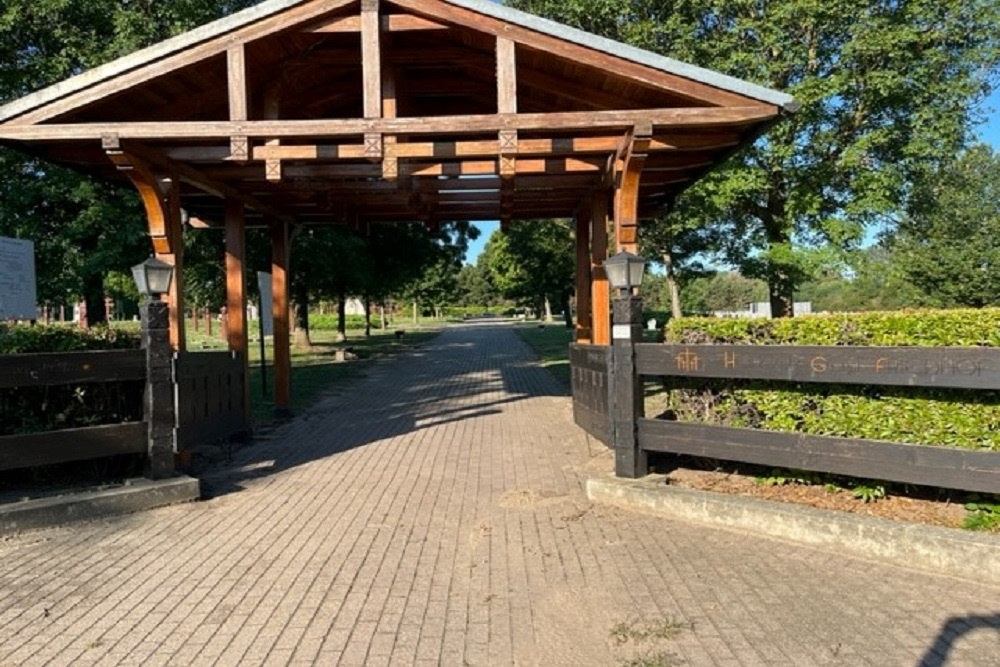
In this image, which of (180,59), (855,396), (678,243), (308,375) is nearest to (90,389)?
(180,59)

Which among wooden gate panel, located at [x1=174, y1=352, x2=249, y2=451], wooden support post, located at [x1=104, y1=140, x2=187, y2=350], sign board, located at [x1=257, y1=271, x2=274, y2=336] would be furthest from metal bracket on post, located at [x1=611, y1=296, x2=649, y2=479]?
sign board, located at [x1=257, y1=271, x2=274, y2=336]

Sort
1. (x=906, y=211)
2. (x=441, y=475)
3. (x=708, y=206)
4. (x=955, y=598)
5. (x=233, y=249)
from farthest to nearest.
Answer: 1. (x=906, y=211)
2. (x=708, y=206)
3. (x=233, y=249)
4. (x=441, y=475)
5. (x=955, y=598)

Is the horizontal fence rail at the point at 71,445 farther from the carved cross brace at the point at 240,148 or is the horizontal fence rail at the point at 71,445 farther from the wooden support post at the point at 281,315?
the wooden support post at the point at 281,315

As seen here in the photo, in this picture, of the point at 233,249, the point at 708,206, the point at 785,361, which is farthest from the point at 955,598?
the point at 708,206

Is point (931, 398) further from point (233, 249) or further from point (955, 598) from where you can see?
point (233, 249)

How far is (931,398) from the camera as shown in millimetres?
5383

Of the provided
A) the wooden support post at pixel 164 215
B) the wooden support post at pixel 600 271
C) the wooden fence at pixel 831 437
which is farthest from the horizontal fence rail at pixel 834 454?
the wooden support post at pixel 164 215

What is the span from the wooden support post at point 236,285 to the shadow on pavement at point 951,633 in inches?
322

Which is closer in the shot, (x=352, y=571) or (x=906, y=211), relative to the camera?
(x=352, y=571)

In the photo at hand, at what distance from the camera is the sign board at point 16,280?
9047mm

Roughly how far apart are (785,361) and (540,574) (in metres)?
2.73

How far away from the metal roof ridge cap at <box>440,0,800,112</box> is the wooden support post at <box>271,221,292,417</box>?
588cm

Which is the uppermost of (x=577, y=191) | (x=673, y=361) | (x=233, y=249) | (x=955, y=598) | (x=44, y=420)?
(x=577, y=191)

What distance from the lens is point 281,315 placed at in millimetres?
11273
